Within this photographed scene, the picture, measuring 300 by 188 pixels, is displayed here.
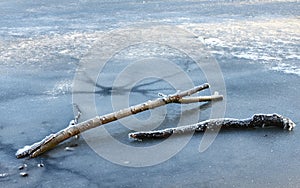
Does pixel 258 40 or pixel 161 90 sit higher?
pixel 258 40

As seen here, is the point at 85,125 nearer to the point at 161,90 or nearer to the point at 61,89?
the point at 161,90

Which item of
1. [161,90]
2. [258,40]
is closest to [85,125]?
[161,90]

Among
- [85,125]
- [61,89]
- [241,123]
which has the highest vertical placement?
[85,125]

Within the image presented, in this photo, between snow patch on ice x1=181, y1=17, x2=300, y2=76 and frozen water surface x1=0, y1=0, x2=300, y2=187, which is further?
snow patch on ice x1=181, y1=17, x2=300, y2=76

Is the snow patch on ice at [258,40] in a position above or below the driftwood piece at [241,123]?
above

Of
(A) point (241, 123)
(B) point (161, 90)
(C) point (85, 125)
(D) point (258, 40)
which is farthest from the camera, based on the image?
(D) point (258, 40)

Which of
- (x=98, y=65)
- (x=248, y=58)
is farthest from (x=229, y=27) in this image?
(x=98, y=65)

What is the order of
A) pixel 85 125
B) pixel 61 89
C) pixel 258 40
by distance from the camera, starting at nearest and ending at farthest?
pixel 85 125 → pixel 61 89 → pixel 258 40

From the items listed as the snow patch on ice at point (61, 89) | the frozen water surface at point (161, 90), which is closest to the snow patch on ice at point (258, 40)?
the frozen water surface at point (161, 90)

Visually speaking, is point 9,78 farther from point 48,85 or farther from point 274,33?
point 274,33

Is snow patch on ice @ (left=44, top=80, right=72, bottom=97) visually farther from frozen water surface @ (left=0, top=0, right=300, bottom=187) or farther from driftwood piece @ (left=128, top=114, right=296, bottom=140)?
driftwood piece @ (left=128, top=114, right=296, bottom=140)

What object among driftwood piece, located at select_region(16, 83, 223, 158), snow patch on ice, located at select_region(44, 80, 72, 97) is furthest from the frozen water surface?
driftwood piece, located at select_region(16, 83, 223, 158)

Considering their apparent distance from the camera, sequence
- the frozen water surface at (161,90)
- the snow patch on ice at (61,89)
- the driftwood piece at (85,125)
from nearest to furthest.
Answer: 1. the frozen water surface at (161,90)
2. the driftwood piece at (85,125)
3. the snow patch on ice at (61,89)

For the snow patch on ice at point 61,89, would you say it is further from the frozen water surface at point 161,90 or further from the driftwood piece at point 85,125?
the driftwood piece at point 85,125
